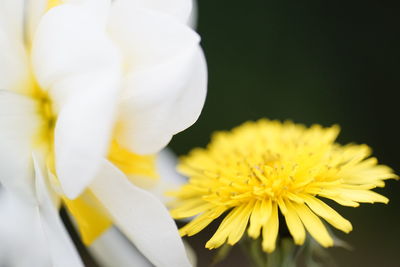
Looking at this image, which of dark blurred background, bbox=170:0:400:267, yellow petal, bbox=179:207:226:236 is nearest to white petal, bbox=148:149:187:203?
yellow petal, bbox=179:207:226:236

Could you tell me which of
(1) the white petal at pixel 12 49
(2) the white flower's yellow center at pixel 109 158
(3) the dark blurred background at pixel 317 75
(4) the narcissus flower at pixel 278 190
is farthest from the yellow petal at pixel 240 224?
(3) the dark blurred background at pixel 317 75

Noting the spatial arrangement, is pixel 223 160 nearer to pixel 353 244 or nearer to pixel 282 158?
pixel 282 158

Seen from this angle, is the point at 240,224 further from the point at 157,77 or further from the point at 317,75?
the point at 317,75

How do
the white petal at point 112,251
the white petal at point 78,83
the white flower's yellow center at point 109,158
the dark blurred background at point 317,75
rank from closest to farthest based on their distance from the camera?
the white petal at point 78,83, the white flower's yellow center at point 109,158, the white petal at point 112,251, the dark blurred background at point 317,75

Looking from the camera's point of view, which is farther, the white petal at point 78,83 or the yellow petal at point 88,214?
the yellow petal at point 88,214

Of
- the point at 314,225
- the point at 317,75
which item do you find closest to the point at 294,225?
the point at 314,225

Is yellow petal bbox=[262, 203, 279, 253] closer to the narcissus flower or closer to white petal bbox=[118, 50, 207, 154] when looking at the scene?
the narcissus flower

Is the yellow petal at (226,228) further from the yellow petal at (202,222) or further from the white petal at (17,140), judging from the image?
the white petal at (17,140)
